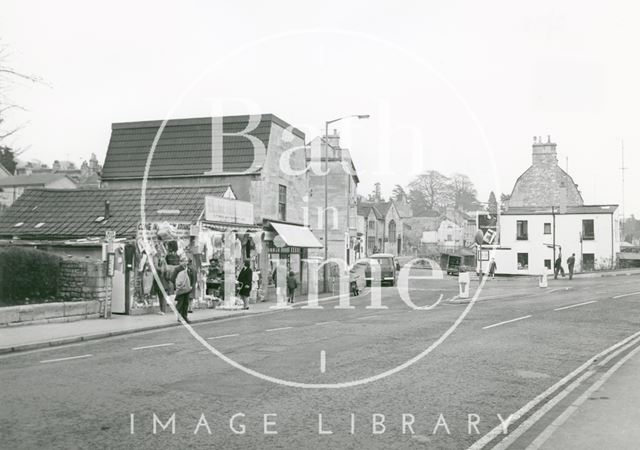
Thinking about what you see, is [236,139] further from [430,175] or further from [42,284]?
[430,175]

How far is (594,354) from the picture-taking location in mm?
12867

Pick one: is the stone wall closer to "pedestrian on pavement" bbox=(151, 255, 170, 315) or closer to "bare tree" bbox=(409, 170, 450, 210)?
"pedestrian on pavement" bbox=(151, 255, 170, 315)

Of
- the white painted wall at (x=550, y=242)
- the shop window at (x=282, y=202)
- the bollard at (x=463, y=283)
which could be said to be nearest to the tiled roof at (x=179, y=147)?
the shop window at (x=282, y=202)

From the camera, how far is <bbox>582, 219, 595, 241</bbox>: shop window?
61219mm

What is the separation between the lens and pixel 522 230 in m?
63.1

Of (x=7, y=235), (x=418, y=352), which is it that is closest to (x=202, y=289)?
(x=7, y=235)

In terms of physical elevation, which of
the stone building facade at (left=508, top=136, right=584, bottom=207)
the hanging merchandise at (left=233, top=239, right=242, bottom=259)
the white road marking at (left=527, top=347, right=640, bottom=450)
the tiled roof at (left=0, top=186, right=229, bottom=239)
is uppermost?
the stone building facade at (left=508, top=136, right=584, bottom=207)

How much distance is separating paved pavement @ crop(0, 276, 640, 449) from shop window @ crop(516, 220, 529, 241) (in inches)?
1856

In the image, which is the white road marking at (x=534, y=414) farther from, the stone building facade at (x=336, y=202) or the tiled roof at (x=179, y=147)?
the stone building facade at (x=336, y=202)

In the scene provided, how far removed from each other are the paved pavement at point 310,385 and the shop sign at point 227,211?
7.40 meters

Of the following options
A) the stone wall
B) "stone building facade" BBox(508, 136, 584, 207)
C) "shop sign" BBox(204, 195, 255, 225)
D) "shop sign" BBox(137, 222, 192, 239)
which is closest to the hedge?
the stone wall

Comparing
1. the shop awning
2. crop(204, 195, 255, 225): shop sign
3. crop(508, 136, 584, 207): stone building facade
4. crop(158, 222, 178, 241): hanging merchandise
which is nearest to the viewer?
crop(158, 222, 178, 241): hanging merchandise

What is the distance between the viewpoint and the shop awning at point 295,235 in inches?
1141

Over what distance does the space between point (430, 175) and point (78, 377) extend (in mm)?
104734
